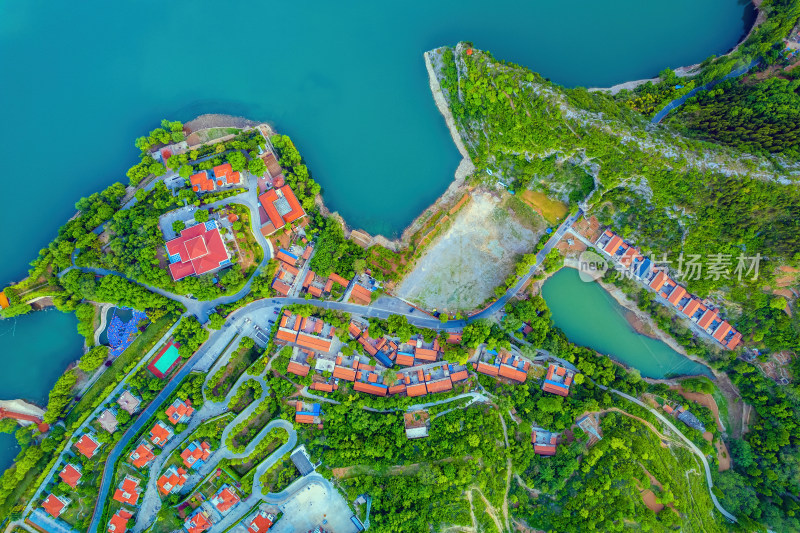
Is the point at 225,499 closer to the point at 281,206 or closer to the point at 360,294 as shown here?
the point at 360,294

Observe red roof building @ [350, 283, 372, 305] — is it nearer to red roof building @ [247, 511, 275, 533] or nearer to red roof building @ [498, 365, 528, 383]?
red roof building @ [498, 365, 528, 383]

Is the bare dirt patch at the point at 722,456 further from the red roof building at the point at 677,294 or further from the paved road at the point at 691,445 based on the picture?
the red roof building at the point at 677,294

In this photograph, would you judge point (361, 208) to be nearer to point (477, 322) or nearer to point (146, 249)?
point (477, 322)

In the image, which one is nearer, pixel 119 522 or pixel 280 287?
pixel 119 522

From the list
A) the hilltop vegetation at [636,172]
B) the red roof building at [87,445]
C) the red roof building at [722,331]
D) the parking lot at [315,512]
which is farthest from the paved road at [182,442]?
the red roof building at [722,331]

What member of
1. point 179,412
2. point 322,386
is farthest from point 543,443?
point 179,412

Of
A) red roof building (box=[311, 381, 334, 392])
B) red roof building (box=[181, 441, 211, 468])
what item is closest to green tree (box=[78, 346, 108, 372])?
red roof building (box=[181, 441, 211, 468])
